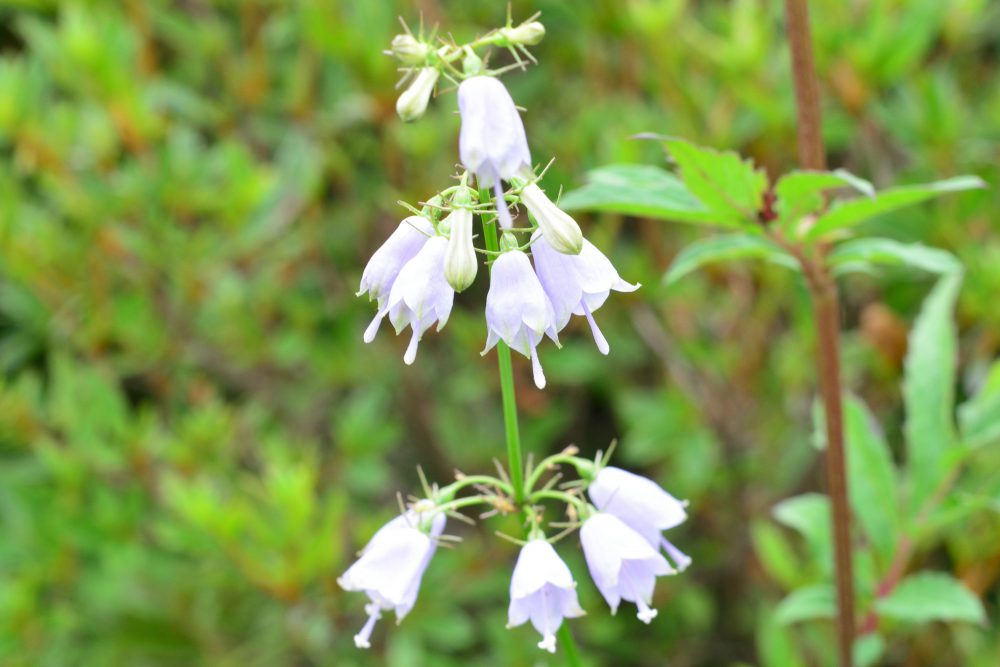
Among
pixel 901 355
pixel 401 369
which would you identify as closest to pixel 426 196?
pixel 401 369

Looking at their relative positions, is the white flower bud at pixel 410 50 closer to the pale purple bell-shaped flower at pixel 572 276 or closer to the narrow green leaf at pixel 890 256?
the pale purple bell-shaped flower at pixel 572 276

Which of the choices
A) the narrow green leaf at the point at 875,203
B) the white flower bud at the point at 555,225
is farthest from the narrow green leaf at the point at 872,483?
the white flower bud at the point at 555,225

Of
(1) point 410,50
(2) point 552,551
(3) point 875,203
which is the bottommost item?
(2) point 552,551

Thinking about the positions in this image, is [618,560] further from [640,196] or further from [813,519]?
[813,519]

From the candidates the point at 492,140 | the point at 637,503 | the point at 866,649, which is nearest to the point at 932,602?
the point at 866,649

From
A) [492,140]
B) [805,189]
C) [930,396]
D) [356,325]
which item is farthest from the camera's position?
[356,325]
